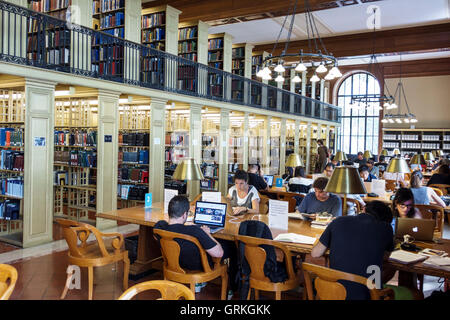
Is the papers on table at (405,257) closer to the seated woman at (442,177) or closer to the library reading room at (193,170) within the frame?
the library reading room at (193,170)

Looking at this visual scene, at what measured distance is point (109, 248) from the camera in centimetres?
375

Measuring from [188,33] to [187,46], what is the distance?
348mm

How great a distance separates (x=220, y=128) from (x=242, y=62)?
304 centimetres

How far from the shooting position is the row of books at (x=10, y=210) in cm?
557

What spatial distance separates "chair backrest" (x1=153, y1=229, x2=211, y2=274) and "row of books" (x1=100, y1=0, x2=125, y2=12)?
6098 mm

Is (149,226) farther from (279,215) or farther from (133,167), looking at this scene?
(133,167)

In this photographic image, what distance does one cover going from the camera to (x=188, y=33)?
9602mm

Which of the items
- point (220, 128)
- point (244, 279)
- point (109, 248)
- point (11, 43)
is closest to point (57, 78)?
point (11, 43)

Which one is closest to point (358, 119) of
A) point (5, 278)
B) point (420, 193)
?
point (420, 193)

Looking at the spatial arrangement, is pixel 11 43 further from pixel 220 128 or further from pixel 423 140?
pixel 423 140

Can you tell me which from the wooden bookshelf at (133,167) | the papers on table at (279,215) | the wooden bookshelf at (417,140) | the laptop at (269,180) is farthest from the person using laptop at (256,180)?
the wooden bookshelf at (417,140)

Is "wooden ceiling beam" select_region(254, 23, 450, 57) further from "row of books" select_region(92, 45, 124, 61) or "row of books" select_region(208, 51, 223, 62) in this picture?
"row of books" select_region(92, 45, 124, 61)

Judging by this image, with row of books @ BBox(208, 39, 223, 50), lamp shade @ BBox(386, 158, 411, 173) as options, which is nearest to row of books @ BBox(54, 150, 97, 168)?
lamp shade @ BBox(386, 158, 411, 173)

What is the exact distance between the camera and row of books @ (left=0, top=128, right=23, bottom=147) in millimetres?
5695
